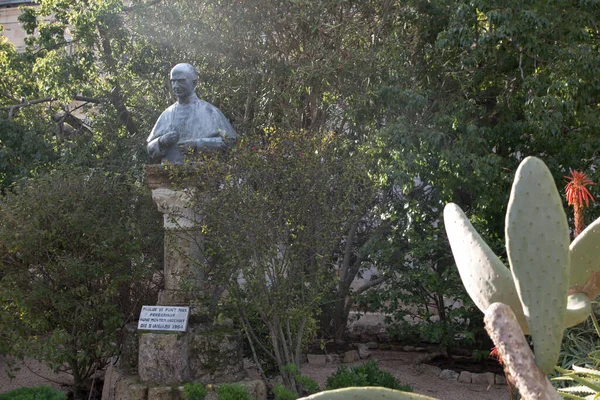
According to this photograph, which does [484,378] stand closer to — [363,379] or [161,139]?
[363,379]

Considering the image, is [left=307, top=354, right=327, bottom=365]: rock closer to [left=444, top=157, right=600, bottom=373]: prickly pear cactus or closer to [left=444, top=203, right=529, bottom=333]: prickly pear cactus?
[left=444, top=203, right=529, bottom=333]: prickly pear cactus

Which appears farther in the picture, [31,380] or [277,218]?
[31,380]

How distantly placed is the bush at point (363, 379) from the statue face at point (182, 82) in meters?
3.03

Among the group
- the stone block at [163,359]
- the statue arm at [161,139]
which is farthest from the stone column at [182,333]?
the statue arm at [161,139]

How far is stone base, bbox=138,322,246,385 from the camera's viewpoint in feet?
21.5

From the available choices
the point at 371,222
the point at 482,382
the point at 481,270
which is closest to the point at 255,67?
the point at 371,222

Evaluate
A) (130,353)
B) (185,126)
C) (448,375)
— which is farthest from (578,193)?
(448,375)

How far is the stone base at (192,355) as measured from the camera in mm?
6559

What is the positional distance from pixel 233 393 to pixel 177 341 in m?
0.89

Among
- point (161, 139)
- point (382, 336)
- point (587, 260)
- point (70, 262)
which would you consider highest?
point (161, 139)

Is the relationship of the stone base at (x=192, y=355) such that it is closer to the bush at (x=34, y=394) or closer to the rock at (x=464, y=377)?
the bush at (x=34, y=394)

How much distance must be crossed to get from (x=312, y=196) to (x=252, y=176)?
0.56 m

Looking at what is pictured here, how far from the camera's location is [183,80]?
708cm

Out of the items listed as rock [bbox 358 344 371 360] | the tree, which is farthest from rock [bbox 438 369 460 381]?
the tree
